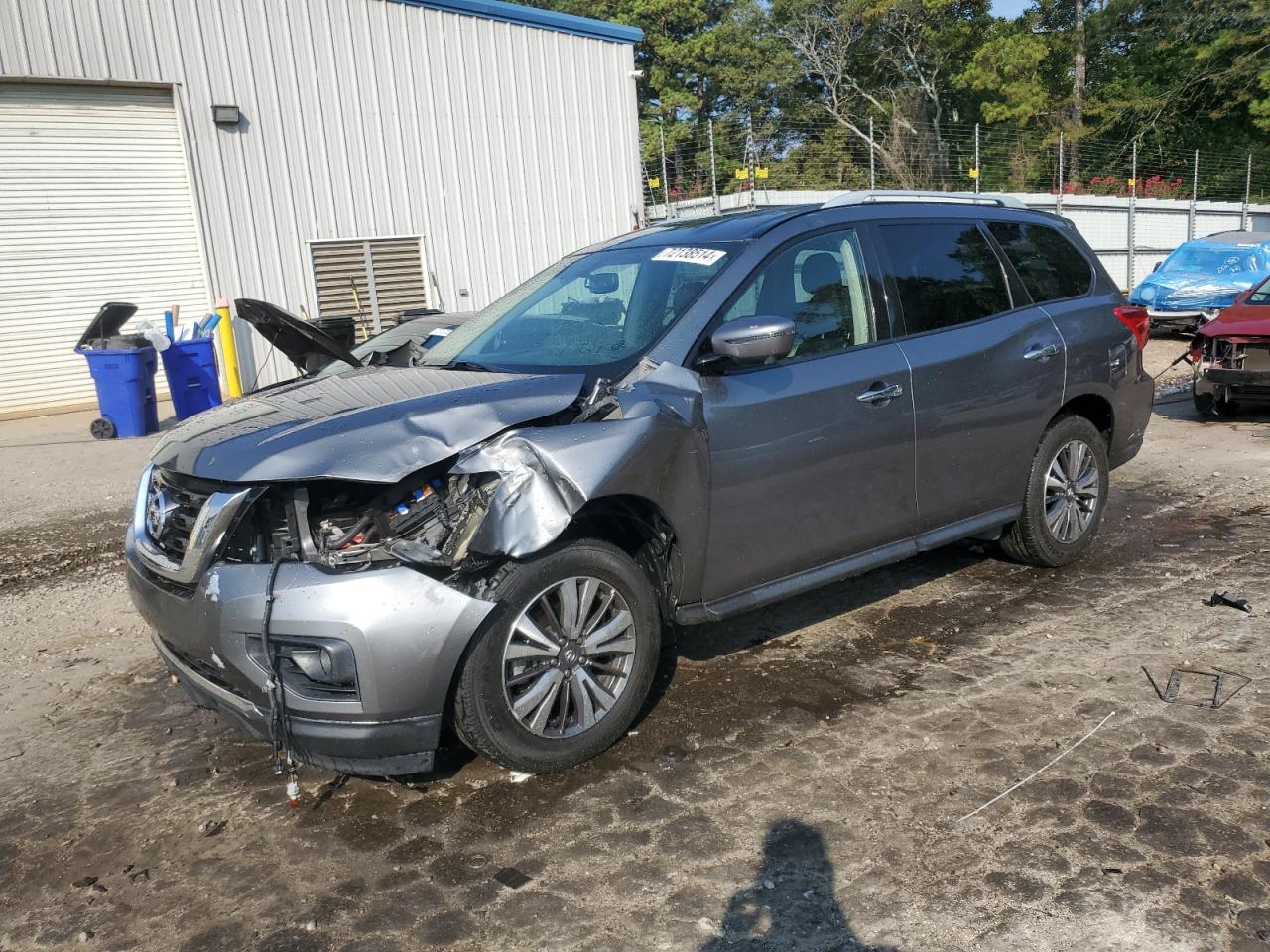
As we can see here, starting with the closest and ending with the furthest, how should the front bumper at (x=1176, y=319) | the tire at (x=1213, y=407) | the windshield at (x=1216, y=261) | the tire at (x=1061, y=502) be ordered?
the tire at (x=1061, y=502) < the tire at (x=1213, y=407) < the front bumper at (x=1176, y=319) < the windshield at (x=1216, y=261)

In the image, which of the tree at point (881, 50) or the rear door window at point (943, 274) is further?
the tree at point (881, 50)

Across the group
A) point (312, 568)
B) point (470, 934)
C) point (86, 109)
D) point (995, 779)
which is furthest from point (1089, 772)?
point (86, 109)

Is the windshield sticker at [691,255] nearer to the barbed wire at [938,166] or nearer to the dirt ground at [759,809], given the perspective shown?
the dirt ground at [759,809]

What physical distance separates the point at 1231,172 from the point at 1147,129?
763 centimetres

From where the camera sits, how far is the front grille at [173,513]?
3.30 meters

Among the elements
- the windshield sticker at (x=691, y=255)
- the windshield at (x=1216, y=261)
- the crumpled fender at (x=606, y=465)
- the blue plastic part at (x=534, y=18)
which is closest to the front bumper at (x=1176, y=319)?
the windshield at (x=1216, y=261)

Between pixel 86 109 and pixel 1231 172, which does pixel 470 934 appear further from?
pixel 1231 172

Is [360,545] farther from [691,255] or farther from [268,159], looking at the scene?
[268,159]

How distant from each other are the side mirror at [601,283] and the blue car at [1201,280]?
1342cm

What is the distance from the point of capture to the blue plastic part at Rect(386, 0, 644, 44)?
1499cm

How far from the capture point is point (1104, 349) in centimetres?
537

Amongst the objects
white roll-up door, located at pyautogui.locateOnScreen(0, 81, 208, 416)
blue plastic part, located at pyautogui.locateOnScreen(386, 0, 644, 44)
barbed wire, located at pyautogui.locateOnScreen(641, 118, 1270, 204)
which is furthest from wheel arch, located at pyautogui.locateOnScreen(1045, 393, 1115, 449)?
barbed wire, located at pyautogui.locateOnScreen(641, 118, 1270, 204)

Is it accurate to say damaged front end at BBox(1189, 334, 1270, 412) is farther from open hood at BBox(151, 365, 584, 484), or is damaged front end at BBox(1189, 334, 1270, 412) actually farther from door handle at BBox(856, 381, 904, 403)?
open hood at BBox(151, 365, 584, 484)

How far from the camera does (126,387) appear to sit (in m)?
10.8
